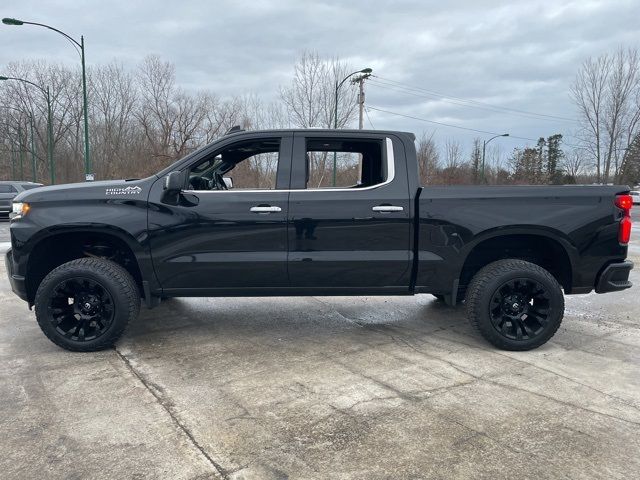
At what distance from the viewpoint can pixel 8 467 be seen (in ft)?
8.44

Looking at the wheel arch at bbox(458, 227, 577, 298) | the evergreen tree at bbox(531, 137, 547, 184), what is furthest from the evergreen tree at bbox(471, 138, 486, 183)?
the wheel arch at bbox(458, 227, 577, 298)

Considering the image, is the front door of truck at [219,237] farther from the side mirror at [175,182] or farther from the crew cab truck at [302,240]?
the side mirror at [175,182]

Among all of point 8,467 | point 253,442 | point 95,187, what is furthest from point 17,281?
point 253,442

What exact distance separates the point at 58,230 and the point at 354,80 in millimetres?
30349

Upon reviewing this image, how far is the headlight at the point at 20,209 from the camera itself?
4.20 meters

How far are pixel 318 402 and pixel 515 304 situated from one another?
208 cm

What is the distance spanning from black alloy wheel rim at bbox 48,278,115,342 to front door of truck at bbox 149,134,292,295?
0.54 metres

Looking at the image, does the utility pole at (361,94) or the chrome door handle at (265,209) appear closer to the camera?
the chrome door handle at (265,209)

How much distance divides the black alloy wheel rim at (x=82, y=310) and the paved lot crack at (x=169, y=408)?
0.29m

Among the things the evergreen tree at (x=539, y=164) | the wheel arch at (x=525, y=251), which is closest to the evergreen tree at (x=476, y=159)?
the evergreen tree at (x=539, y=164)

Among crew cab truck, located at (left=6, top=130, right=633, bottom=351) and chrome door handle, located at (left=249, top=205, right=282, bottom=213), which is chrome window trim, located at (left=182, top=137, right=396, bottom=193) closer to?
crew cab truck, located at (left=6, top=130, right=633, bottom=351)

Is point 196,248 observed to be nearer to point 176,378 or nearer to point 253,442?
point 176,378

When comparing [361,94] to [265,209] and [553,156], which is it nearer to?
[265,209]

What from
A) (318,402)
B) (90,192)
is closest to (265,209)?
(90,192)
